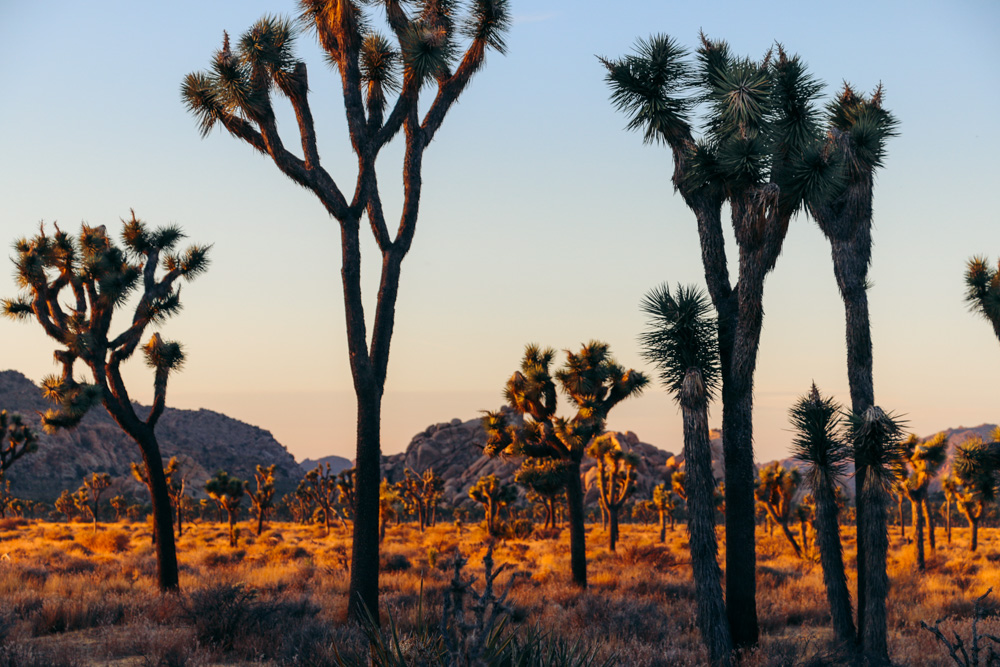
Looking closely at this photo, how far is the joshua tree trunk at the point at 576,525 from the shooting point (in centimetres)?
2134

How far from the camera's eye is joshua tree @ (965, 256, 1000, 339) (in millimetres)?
17859


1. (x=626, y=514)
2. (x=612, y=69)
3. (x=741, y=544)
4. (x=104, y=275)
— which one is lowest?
(x=626, y=514)

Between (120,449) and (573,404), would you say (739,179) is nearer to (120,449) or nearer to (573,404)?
(573,404)

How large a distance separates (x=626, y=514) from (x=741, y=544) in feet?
233

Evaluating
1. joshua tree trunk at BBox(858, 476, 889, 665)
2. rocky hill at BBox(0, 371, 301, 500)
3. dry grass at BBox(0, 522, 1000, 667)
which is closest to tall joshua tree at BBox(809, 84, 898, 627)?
joshua tree trunk at BBox(858, 476, 889, 665)

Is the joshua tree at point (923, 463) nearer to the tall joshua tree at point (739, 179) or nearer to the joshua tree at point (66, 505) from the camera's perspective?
the tall joshua tree at point (739, 179)

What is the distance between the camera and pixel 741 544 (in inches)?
503

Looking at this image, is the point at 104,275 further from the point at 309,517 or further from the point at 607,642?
the point at 309,517

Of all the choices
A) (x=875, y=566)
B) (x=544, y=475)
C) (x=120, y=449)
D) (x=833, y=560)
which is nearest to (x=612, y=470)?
(x=544, y=475)

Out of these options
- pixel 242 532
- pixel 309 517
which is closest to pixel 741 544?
pixel 242 532

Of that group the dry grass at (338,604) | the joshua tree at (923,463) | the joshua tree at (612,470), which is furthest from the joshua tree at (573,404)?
the joshua tree at (923,463)

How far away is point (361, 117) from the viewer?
49.2 ft

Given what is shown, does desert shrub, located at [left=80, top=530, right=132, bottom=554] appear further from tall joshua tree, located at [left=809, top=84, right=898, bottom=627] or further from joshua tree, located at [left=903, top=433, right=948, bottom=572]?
joshua tree, located at [left=903, top=433, right=948, bottom=572]

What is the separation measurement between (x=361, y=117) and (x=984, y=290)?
1464 centimetres
